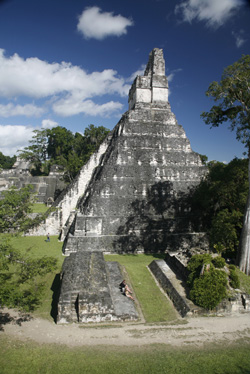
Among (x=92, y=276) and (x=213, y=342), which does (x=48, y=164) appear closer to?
(x=92, y=276)

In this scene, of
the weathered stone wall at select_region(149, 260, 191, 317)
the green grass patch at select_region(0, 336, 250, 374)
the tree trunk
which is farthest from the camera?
the tree trunk

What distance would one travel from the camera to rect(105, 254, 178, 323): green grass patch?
10.8 meters

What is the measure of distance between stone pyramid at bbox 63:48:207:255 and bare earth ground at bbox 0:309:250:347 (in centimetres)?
732

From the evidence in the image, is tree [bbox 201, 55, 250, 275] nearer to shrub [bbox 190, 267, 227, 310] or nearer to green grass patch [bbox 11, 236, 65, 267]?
shrub [bbox 190, 267, 227, 310]

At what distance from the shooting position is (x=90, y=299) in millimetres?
10273

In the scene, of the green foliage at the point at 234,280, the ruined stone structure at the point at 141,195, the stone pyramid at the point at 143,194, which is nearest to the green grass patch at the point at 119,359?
the green foliage at the point at 234,280

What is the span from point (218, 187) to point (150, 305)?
27.8ft

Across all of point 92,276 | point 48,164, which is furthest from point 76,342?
point 48,164

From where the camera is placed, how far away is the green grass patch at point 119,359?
7.50 meters

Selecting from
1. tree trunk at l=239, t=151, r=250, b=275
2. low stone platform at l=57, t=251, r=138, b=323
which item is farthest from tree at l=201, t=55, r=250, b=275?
low stone platform at l=57, t=251, r=138, b=323

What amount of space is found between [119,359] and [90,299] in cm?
277

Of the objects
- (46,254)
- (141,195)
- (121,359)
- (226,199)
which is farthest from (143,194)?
(121,359)

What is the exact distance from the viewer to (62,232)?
67.4ft

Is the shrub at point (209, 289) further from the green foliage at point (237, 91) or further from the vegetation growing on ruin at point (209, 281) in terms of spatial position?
the green foliage at point (237, 91)
